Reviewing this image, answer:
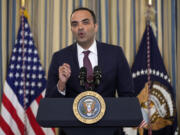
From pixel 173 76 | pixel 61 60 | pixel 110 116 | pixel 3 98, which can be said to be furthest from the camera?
pixel 173 76

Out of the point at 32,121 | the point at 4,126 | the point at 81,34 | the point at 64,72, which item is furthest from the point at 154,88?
the point at 64,72

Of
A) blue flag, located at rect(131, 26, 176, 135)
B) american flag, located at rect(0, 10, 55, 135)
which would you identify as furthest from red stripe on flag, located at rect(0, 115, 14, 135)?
blue flag, located at rect(131, 26, 176, 135)

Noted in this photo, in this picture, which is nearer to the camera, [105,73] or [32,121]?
[105,73]

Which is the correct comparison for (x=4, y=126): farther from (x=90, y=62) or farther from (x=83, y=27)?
(x=83, y=27)

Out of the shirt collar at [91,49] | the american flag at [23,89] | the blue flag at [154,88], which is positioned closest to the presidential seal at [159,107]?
the blue flag at [154,88]

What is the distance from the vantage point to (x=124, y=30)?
3.82 m

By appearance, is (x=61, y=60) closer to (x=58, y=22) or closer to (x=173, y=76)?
(x=58, y=22)

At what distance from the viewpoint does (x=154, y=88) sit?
3.65 metres

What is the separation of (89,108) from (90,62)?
54 centimetres

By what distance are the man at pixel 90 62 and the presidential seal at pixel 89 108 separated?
37cm

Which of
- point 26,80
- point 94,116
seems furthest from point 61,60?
point 26,80

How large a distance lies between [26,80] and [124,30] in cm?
155

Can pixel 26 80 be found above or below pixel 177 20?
below

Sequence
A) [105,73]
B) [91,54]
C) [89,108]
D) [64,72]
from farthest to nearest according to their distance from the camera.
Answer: [91,54] < [105,73] < [64,72] < [89,108]
